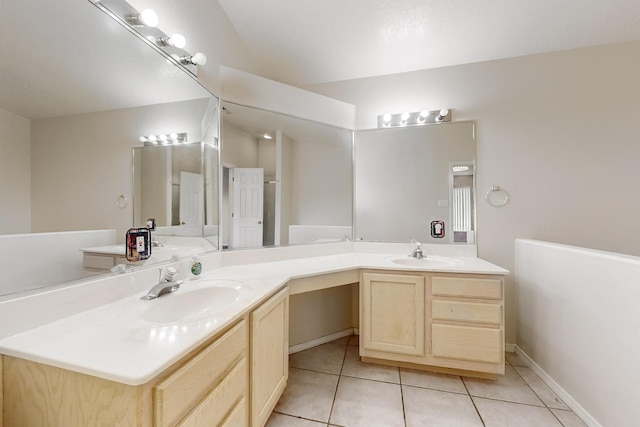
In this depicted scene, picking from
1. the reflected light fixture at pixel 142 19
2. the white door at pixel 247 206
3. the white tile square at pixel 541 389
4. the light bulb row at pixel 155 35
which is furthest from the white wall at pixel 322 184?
the white tile square at pixel 541 389

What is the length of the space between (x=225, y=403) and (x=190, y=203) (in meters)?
1.10

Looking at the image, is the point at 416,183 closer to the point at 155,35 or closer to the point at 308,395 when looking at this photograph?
the point at 308,395

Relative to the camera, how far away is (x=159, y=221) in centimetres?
131

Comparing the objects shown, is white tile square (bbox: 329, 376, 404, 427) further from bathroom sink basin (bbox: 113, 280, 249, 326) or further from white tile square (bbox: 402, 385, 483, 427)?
bathroom sink basin (bbox: 113, 280, 249, 326)

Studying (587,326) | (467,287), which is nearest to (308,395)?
(467,287)

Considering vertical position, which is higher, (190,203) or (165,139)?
(165,139)

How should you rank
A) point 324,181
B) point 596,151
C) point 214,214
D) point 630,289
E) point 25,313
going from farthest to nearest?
point 324,181 < point 596,151 < point 214,214 < point 630,289 < point 25,313

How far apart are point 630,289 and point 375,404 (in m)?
1.40

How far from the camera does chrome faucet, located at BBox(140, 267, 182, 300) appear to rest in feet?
3.49

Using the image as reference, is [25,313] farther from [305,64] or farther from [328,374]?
[305,64]

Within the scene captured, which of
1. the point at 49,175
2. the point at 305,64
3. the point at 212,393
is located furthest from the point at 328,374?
the point at 305,64

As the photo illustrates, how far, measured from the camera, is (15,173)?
77 centimetres

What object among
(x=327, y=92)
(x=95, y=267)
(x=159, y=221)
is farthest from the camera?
(x=327, y=92)

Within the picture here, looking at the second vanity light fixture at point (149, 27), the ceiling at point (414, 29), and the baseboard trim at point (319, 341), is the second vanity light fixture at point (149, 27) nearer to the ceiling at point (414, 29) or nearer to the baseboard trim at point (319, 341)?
the ceiling at point (414, 29)
